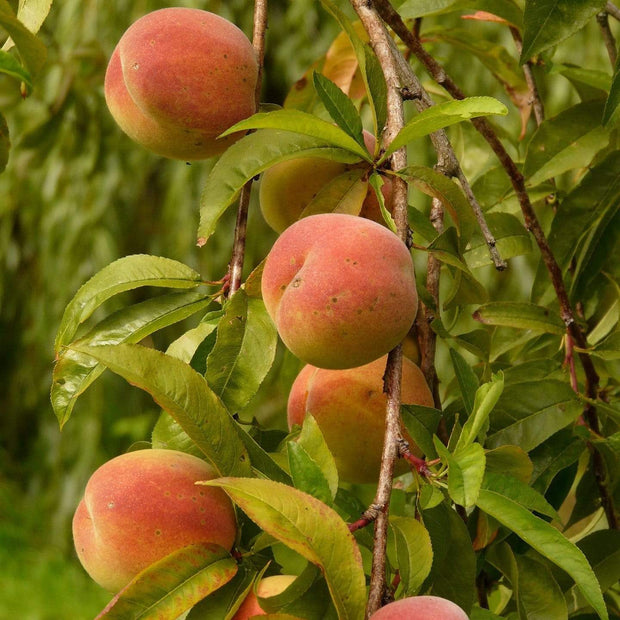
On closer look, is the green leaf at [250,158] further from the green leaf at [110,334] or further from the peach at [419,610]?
the peach at [419,610]

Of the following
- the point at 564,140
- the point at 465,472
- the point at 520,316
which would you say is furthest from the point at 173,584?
the point at 564,140

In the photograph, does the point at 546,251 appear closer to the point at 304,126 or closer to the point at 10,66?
the point at 304,126

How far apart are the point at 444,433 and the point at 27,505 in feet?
9.20

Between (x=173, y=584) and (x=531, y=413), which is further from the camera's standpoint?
(x=531, y=413)

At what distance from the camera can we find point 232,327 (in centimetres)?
57

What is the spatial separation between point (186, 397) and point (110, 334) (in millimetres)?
161

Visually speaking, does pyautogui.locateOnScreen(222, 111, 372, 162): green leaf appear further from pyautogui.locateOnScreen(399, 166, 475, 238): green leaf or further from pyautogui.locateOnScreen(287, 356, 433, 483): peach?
pyautogui.locateOnScreen(287, 356, 433, 483): peach

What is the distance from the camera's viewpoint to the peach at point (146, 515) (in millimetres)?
486

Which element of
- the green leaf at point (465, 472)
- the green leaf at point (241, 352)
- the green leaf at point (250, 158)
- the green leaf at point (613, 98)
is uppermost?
the green leaf at point (613, 98)

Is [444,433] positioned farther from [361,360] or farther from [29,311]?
[29,311]

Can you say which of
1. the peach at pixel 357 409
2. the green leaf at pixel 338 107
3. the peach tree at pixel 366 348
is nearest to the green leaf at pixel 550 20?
the peach tree at pixel 366 348

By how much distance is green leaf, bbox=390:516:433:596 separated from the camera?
0.45 m

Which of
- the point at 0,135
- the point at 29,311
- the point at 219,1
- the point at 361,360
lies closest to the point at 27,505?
the point at 29,311

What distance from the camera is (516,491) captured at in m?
0.47
